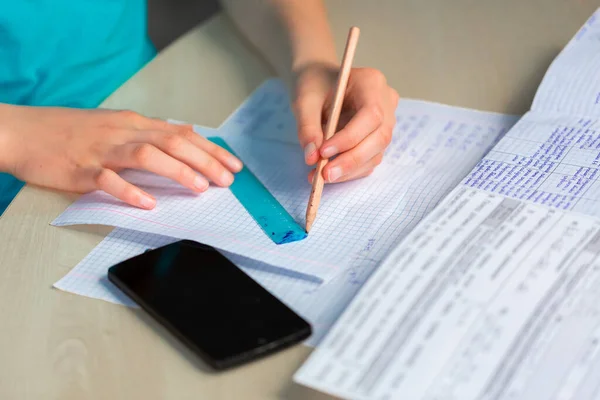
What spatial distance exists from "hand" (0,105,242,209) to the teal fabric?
5.0 inches

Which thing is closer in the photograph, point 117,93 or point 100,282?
point 100,282

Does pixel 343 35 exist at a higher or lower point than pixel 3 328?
higher

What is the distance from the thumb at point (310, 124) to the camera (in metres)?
0.68

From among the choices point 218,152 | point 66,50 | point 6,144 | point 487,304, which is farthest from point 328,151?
point 66,50

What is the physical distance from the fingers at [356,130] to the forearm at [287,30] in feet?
0.51

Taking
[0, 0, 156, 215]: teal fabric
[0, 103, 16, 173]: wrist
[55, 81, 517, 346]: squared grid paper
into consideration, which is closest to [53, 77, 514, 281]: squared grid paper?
[55, 81, 517, 346]: squared grid paper

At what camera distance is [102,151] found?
738 millimetres

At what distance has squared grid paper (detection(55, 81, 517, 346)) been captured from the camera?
22.4 inches

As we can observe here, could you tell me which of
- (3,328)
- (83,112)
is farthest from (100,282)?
(83,112)

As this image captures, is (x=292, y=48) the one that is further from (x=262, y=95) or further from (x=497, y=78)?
(x=497, y=78)

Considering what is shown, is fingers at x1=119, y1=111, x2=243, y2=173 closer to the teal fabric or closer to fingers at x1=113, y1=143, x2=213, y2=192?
fingers at x1=113, y1=143, x2=213, y2=192

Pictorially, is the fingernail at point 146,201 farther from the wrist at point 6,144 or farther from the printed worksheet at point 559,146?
the printed worksheet at point 559,146

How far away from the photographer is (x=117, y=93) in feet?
2.91

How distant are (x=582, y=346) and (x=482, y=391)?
82 millimetres
